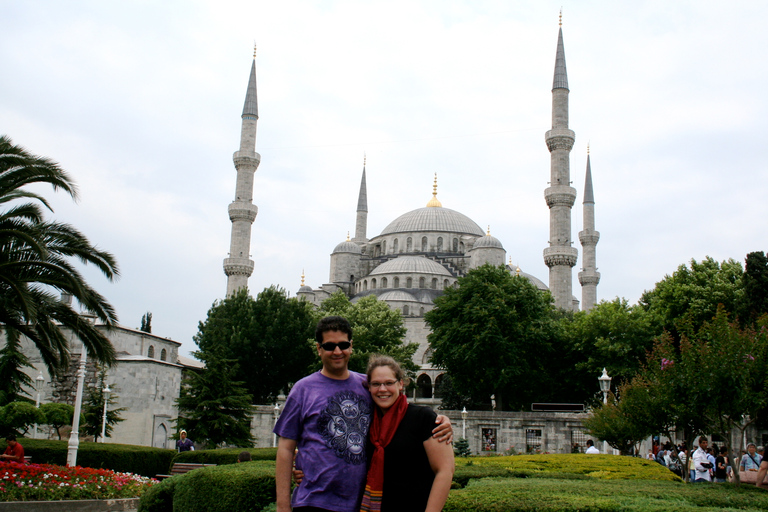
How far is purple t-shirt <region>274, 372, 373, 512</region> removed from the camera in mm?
3471

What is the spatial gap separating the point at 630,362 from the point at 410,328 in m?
Result: 19.8

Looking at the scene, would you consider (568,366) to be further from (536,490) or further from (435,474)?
(435,474)

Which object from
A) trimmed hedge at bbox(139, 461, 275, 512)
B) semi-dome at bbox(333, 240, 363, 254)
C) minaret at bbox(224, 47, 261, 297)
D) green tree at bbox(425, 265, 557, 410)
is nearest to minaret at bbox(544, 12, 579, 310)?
green tree at bbox(425, 265, 557, 410)

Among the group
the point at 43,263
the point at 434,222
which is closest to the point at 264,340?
the point at 43,263

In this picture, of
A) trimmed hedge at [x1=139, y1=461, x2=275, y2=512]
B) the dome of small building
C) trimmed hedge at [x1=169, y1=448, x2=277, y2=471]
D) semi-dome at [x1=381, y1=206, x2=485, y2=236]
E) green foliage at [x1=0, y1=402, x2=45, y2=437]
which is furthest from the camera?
semi-dome at [x1=381, y1=206, x2=485, y2=236]

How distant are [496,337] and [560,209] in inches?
508

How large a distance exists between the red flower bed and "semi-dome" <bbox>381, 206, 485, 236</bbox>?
4936cm

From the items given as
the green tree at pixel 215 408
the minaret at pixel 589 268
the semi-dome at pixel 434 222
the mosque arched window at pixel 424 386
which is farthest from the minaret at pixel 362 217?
the green tree at pixel 215 408

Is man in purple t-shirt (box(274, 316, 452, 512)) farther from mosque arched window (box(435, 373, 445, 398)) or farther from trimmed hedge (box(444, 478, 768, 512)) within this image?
mosque arched window (box(435, 373, 445, 398))

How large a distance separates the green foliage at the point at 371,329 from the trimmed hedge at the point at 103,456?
1772cm

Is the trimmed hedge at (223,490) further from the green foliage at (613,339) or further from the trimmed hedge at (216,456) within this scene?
the green foliage at (613,339)

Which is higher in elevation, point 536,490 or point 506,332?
point 506,332

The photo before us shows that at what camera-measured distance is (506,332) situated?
29688 millimetres

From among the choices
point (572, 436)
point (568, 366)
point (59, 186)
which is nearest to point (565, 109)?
point (568, 366)
